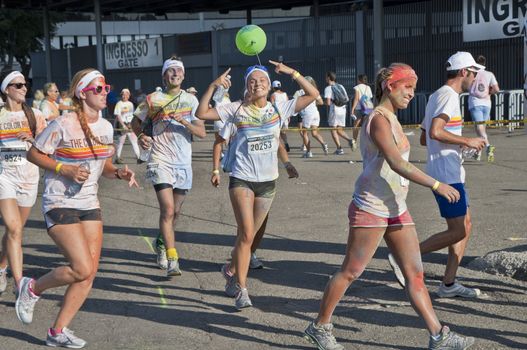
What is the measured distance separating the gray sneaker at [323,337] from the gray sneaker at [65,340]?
160 cm

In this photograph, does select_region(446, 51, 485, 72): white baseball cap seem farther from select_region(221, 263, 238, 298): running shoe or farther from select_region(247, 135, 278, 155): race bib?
select_region(221, 263, 238, 298): running shoe

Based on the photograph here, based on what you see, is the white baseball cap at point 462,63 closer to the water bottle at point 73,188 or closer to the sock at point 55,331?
the water bottle at point 73,188

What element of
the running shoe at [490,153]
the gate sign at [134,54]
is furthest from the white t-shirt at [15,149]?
the gate sign at [134,54]

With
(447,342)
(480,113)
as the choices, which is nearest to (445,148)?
(447,342)

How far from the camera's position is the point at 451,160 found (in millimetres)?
7145

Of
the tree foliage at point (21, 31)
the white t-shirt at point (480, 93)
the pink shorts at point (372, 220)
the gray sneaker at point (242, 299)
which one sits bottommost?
the gray sneaker at point (242, 299)

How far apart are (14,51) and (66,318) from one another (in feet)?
180

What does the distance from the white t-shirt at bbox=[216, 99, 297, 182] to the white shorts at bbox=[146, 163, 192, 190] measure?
3.60ft

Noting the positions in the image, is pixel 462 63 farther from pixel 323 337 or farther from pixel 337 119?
pixel 337 119

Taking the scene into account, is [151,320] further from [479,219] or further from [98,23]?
[98,23]

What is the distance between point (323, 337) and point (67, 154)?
6.94 ft

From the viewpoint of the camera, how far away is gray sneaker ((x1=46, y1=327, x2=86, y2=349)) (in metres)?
6.11

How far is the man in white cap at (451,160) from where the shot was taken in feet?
23.2

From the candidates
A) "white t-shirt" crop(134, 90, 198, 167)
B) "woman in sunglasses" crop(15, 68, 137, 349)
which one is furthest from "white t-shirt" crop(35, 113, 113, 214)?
"white t-shirt" crop(134, 90, 198, 167)
